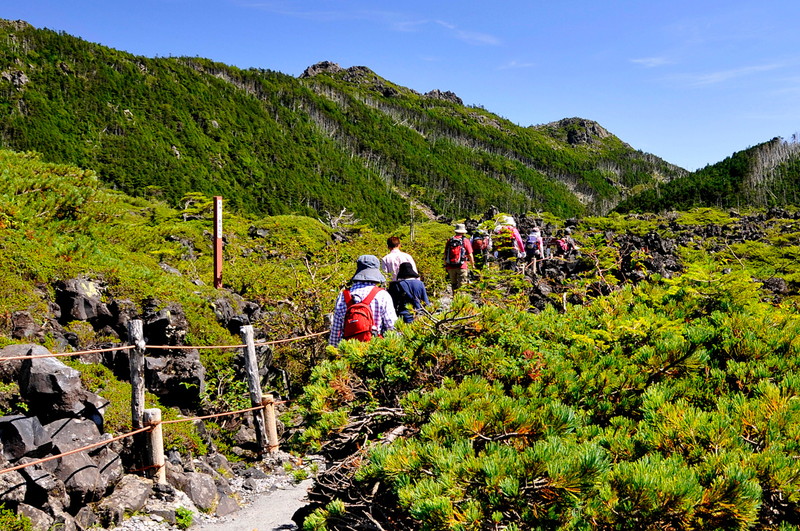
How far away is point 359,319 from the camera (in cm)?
435

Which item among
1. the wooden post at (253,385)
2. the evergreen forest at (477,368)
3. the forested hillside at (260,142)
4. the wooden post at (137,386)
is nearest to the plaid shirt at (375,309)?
the evergreen forest at (477,368)

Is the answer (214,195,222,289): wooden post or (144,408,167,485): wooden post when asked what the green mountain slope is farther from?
(144,408,167,485): wooden post

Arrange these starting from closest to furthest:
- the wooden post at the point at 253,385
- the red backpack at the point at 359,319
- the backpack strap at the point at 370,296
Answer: the red backpack at the point at 359,319, the backpack strap at the point at 370,296, the wooden post at the point at 253,385

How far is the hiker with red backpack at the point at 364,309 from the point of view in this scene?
4344 mm

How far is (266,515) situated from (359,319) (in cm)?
186

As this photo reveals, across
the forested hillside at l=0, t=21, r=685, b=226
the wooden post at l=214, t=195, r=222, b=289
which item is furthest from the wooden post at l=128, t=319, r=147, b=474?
the forested hillside at l=0, t=21, r=685, b=226

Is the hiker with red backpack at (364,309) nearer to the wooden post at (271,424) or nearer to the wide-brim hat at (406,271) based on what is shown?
the wide-brim hat at (406,271)

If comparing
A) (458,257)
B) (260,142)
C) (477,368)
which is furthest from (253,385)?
(260,142)

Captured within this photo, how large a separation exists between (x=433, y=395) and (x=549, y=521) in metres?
0.81

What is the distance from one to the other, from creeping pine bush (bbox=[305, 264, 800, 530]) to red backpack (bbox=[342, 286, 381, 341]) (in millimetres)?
1419

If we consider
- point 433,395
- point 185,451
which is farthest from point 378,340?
point 185,451

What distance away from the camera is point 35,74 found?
7975cm

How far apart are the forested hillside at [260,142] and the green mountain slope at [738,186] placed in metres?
34.2

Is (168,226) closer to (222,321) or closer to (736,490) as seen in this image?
(222,321)
